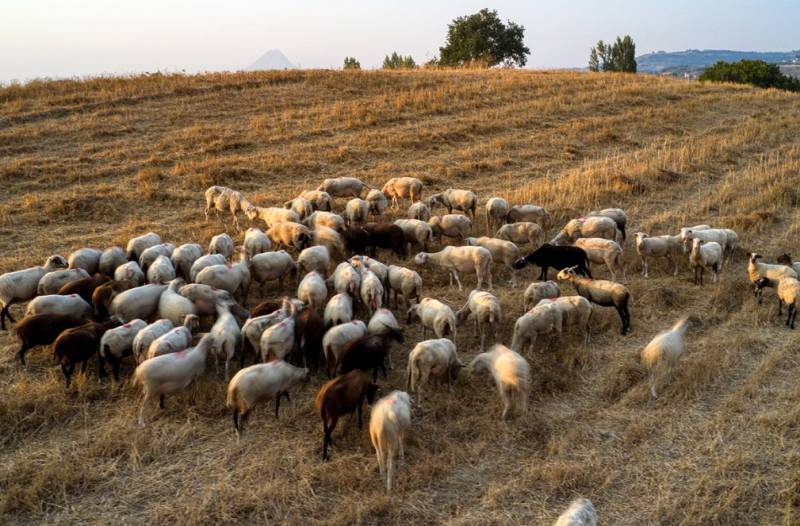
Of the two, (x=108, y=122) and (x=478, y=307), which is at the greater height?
(x=108, y=122)

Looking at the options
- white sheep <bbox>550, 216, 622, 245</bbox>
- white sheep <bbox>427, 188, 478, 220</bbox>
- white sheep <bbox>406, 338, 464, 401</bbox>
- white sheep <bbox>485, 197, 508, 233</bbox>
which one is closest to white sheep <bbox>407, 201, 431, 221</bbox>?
white sheep <bbox>427, 188, 478, 220</bbox>

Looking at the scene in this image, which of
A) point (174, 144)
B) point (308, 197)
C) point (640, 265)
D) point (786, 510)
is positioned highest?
point (174, 144)

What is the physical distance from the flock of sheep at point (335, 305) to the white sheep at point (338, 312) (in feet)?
0.07

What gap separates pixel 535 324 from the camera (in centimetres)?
847

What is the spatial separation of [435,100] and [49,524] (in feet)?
80.0

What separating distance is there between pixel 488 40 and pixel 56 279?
189 feet

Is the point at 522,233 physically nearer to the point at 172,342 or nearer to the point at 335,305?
the point at 335,305

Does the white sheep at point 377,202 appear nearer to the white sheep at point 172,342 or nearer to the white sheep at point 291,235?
the white sheep at point 291,235

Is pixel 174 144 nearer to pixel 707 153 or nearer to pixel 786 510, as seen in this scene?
pixel 707 153

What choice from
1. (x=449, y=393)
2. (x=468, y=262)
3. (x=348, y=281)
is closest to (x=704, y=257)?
(x=468, y=262)

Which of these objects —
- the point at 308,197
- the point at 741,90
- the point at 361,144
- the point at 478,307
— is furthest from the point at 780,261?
the point at 741,90

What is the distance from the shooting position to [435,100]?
1087 inches

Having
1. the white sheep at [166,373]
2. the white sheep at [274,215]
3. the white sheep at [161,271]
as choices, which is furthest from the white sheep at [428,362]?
the white sheep at [274,215]

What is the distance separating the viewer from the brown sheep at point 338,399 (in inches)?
255
